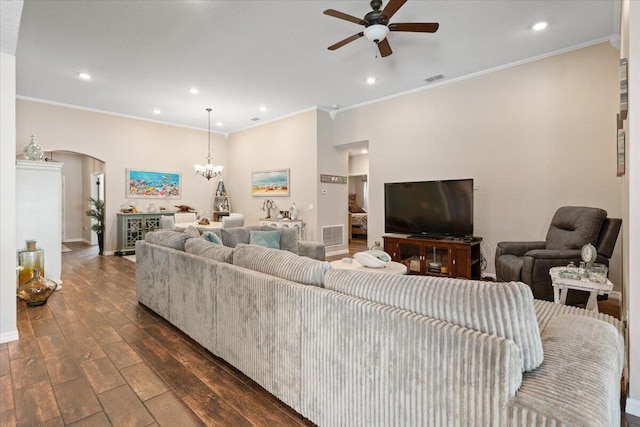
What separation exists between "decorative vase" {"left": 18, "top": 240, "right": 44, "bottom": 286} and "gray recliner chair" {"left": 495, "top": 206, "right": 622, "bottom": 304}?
5.36 m

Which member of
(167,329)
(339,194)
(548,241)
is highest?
(339,194)

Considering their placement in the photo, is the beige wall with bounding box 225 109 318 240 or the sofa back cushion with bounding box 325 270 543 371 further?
the beige wall with bounding box 225 109 318 240

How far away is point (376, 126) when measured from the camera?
20.3 ft

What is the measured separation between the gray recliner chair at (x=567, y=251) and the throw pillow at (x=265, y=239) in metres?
2.88

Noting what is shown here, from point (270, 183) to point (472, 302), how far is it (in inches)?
270

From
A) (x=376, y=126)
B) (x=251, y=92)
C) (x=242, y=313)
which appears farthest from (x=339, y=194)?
(x=242, y=313)

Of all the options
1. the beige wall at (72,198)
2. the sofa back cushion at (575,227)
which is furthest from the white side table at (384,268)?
the beige wall at (72,198)

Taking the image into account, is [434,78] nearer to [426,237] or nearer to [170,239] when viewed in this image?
[426,237]

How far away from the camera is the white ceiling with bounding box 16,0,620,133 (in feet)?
10.7

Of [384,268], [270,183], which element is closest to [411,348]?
[384,268]

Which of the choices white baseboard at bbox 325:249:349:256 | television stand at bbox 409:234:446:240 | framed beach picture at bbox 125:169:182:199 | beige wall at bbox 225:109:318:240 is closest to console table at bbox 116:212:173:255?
framed beach picture at bbox 125:169:182:199

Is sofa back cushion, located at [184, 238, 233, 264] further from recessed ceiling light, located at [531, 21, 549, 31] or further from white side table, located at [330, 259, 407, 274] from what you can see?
recessed ceiling light, located at [531, 21, 549, 31]

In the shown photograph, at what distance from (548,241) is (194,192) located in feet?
25.0

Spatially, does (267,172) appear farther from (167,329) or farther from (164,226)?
(167,329)
